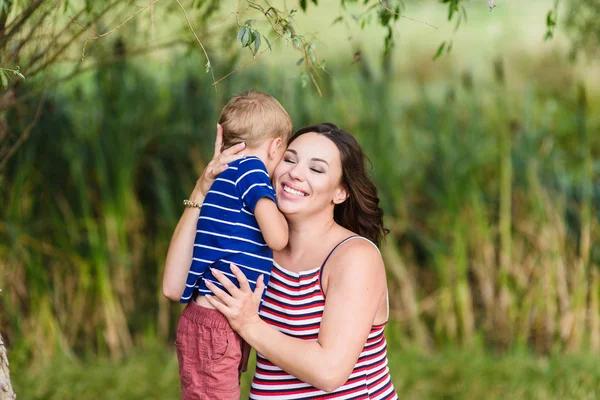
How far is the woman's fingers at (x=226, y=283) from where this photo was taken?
2.00 metres

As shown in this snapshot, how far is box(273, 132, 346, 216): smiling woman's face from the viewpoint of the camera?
2113 millimetres

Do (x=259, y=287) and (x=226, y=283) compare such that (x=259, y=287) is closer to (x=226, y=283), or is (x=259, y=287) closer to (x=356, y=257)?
(x=226, y=283)

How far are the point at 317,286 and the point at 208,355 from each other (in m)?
0.35

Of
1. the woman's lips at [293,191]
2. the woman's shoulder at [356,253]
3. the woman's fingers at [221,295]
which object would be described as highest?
the woman's lips at [293,191]

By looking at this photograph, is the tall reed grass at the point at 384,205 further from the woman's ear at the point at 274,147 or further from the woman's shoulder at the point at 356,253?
the woman's shoulder at the point at 356,253

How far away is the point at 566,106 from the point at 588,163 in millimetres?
2847

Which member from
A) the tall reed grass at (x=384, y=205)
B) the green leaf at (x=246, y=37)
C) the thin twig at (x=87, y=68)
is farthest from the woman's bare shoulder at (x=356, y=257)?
the tall reed grass at (x=384, y=205)

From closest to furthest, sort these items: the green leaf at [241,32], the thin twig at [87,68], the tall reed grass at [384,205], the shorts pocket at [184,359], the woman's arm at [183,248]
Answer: the green leaf at [241,32]
the shorts pocket at [184,359]
the woman's arm at [183,248]
the thin twig at [87,68]
the tall reed grass at [384,205]

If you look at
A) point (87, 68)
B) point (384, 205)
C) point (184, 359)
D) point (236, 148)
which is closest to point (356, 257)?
point (236, 148)

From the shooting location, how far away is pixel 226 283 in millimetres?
2008

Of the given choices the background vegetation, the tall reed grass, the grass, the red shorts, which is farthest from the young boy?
the tall reed grass

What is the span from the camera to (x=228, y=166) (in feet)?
6.94

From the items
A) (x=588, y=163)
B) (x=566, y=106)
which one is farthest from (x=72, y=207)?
(x=566, y=106)

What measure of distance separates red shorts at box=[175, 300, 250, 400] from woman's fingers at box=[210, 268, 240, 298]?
0.29 feet
